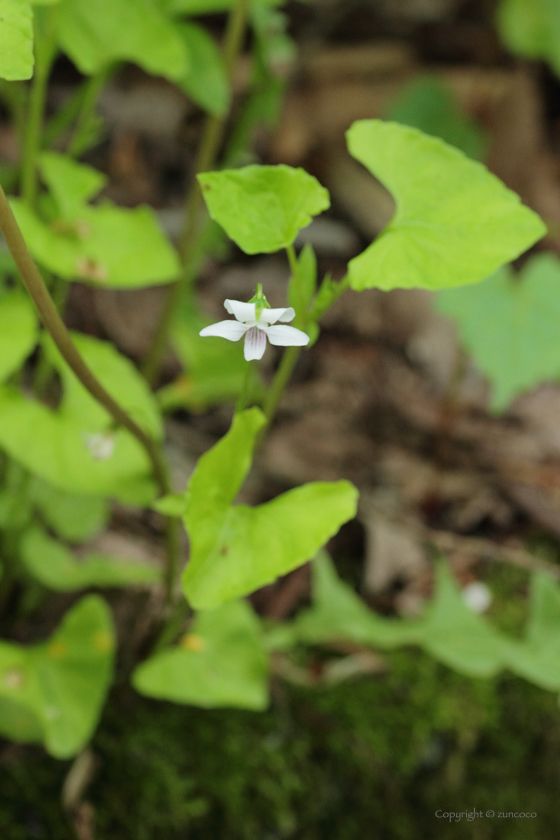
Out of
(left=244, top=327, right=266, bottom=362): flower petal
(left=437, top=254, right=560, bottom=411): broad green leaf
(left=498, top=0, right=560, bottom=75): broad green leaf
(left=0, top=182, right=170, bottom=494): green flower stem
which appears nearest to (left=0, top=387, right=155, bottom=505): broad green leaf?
(left=0, top=182, right=170, bottom=494): green flower stem

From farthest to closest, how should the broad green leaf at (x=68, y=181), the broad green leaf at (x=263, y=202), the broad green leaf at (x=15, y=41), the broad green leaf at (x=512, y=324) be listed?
1. the broad green leaf at (x=512, y=324)
2. the broad green leaf at (x=68, y=181)
3. the broad green leaf at (x=263, y=202)
4. the broad green leaf at (x=15, y=41)

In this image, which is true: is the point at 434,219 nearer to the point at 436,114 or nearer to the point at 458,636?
the point at 458,636

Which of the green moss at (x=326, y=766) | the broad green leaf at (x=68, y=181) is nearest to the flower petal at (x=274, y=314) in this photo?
the broad green leaf at (x=68, y=181)

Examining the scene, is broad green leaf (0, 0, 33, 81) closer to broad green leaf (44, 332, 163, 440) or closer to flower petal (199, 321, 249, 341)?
flower petal (199, 321, 249, 341)

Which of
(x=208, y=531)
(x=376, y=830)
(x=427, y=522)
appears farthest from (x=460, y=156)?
(x=427, y=522)

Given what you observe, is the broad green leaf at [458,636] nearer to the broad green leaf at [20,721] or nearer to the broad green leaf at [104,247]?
the broad green leaf at [20,721]

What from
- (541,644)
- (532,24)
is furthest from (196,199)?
(532,24)
